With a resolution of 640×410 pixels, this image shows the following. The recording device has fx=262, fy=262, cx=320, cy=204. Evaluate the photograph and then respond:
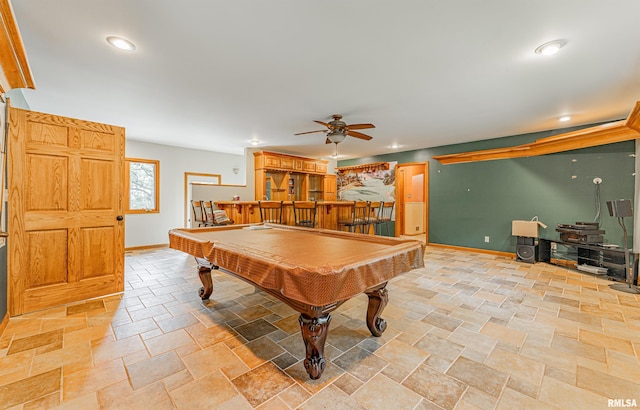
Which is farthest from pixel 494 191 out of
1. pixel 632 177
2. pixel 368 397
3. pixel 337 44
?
pixel 368 397

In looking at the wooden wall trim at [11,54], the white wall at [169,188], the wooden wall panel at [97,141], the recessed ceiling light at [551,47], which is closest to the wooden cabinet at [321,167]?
the white wall at [169,188]

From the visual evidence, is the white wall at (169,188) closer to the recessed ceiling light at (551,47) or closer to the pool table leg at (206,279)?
the pool table leg at (206,279)

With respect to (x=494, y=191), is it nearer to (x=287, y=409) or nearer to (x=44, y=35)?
(x=287, y=409)

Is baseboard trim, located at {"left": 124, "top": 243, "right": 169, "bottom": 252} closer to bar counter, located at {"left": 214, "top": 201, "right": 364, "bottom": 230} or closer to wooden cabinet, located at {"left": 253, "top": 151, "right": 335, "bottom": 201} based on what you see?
bar counter, located at {"left": 214, "top": 201, "right": 364, "bottom": 230}

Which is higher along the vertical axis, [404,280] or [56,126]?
[56,126]

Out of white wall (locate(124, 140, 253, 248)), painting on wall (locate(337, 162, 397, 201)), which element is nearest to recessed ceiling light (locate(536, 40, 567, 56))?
painting on wall (locate(337, 162, 397, 201))

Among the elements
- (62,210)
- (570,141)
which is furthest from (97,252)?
(570,141)

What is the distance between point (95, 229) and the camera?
3.05 metres

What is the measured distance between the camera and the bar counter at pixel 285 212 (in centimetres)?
534

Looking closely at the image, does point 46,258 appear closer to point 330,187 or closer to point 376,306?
point 376,306

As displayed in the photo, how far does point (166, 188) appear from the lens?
21.3 ft

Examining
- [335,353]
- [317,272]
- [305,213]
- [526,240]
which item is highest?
[305,213]

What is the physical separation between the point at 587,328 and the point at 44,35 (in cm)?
528

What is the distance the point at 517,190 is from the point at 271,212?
505cm
